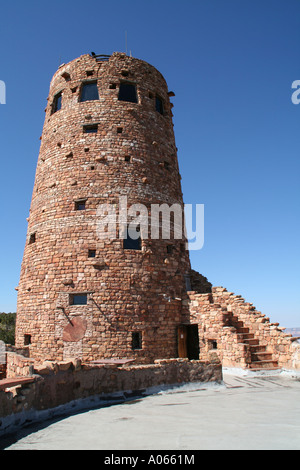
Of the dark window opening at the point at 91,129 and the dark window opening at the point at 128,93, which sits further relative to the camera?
the dark window opening at the point at 128,93

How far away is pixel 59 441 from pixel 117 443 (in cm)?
100

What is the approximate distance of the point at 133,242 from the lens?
15.1 meters

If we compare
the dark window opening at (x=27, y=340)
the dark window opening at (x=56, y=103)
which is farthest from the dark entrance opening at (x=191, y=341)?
the dark window opening at (x=56, y=103)

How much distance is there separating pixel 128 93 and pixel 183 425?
16410 millimetres

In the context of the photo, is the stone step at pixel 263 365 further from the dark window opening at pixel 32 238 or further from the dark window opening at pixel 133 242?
the dark window opening at pixel 32 238

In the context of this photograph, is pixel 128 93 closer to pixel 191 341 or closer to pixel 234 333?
A: pixel 234 333

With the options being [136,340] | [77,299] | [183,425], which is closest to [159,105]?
[77,299]

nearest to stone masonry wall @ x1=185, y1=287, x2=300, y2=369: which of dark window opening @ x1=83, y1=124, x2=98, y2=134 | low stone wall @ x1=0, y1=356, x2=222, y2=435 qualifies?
low stone wall @ x1=0, y1=356, x2=222, y2=435

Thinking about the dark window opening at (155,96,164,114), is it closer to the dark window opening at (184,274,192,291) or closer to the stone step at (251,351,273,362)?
the dark window opening at (184,274,192,291)

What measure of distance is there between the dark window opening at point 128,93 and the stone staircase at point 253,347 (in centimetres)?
1227

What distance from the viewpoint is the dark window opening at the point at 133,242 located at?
15.0 metres

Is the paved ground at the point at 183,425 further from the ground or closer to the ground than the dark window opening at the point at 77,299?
closer to the ground

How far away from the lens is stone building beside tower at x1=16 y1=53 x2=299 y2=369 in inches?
540

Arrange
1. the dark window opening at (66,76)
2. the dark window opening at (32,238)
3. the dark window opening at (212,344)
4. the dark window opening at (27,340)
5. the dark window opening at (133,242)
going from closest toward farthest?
the dark window opening at (212,344), the dark window opening at (133,242), the dark window opening at (27,340), the dark window opening at (32,238), the dark window opening at (66,76)
